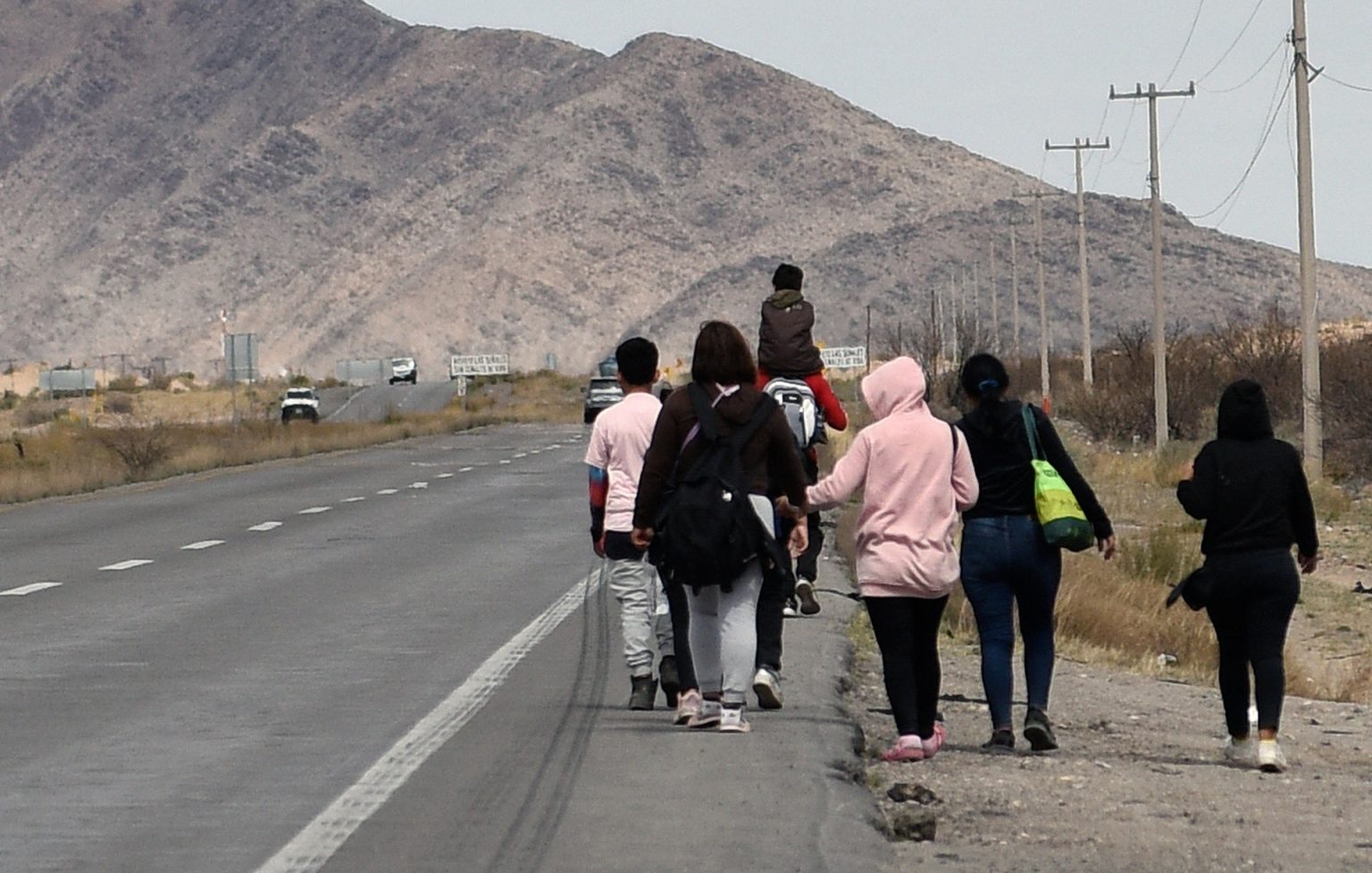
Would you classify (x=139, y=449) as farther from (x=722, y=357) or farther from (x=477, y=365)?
(x=477, y=365)

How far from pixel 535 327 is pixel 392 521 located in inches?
5320

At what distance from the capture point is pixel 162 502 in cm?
3466

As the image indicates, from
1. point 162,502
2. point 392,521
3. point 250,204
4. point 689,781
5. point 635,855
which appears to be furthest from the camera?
point 250,204

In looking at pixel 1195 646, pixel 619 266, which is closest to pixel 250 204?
pixel 619 266

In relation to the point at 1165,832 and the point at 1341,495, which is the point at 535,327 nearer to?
the point at 1341,495

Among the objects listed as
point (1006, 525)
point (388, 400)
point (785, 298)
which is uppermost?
point (785, 298)

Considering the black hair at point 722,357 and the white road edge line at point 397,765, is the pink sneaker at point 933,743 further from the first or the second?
the white road edge line at point 397,765

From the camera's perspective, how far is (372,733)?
11.1 m

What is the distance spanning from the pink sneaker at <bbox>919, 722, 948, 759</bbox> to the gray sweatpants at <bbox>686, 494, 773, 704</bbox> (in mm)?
837

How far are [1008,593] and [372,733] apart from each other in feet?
9.68

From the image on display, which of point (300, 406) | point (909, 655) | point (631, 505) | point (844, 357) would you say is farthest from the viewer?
point (300, 406)

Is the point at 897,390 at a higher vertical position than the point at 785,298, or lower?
lower

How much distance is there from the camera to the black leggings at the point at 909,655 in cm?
1059

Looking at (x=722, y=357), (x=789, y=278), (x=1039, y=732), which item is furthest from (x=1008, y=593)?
(x=789, y=278)
